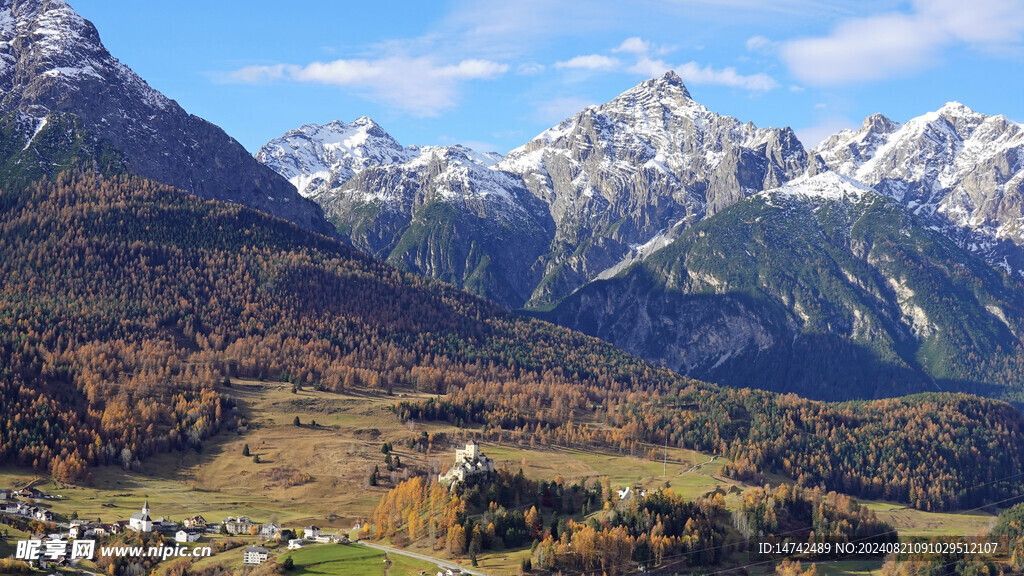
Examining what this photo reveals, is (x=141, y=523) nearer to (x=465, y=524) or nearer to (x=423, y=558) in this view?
(x=423, y=558)

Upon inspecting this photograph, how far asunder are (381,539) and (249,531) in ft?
70.4


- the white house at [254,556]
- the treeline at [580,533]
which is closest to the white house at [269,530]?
the white house at [254,556]

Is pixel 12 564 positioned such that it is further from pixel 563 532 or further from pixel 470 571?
pixel 563 532

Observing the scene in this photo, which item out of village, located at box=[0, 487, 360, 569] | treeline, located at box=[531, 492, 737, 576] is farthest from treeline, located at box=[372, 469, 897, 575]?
village, located at box=[0, 487, 360, 569]

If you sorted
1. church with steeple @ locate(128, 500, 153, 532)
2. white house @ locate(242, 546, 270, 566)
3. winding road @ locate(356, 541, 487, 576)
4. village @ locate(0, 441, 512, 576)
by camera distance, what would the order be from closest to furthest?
winding road @ locate(356, 541, 487, 576) < white house @ locate(242, 546, 270, 566) < village @ locate(0, 441, 512, 576) < church with steeple @ locate(128, 500, 153, 532)

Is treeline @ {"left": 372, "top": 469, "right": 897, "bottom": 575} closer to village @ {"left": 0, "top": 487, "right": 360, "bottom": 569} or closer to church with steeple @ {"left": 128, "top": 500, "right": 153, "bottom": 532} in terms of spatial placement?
village @ {"left": 0, "top": 487, "right": 360, "bottom": 569}

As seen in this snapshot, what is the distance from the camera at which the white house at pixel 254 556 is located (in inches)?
6759

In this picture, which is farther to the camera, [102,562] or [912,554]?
[912,554]

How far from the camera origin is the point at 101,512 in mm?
199500

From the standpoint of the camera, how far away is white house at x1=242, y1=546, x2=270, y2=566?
563 ft

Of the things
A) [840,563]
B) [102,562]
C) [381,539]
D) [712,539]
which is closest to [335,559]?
[381,539]

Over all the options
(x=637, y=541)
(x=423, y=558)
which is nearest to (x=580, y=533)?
(x=637, y=541)

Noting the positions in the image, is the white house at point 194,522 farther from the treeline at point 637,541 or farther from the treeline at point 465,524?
the treeline at point 637,541

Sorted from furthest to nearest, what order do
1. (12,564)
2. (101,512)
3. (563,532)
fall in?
1. (101,512)
2. (563,532)
3. (12,564)
